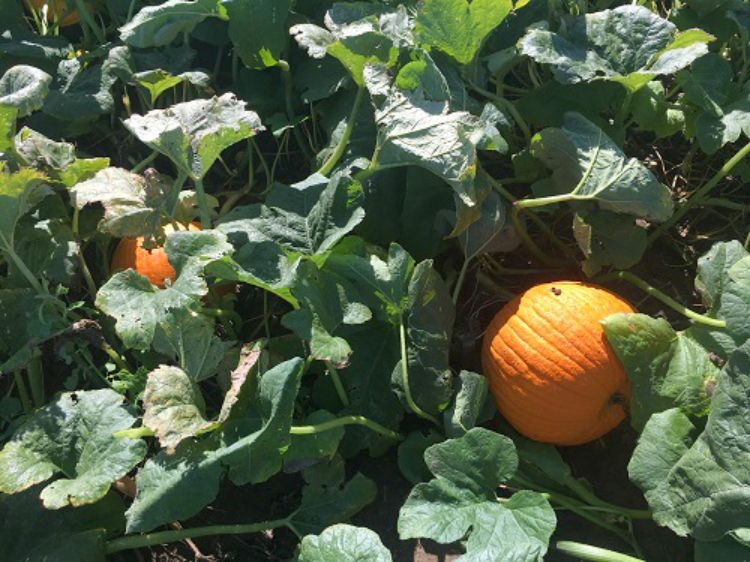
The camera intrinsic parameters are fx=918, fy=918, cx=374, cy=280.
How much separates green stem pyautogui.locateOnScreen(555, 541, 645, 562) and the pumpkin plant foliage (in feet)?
0.04

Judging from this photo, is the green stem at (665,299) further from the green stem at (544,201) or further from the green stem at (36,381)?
the green stem at (36,381)

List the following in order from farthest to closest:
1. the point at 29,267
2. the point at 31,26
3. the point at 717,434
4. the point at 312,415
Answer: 1. the point at 31,26
2. the point at 29,267
3. the point at 312,415
4. the point at 717,434

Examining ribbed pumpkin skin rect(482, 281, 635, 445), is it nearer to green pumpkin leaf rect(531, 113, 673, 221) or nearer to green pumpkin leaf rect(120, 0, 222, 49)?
green pumpkin leaf rect(531, 113, 673, 221)

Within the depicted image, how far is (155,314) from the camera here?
1913mm

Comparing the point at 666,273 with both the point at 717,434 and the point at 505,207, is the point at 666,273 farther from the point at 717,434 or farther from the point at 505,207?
the point at 717,434

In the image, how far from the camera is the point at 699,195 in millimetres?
2408

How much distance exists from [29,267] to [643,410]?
1458mm

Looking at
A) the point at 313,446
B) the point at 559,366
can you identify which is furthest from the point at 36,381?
the point at 559,366

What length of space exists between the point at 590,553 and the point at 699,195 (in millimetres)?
1020

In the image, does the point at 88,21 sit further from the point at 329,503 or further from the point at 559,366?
the point at 559,366

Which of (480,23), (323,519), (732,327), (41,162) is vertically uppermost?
(480,23)

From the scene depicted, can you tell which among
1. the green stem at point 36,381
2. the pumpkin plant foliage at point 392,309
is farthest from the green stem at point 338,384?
the green stem at point 36,381

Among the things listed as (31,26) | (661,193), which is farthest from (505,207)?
(31,26)

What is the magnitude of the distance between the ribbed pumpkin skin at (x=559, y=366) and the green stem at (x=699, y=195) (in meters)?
0.37
